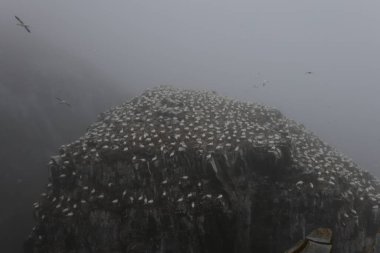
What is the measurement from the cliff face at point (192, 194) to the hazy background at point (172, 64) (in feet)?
21.1

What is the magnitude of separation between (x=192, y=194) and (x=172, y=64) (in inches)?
2265

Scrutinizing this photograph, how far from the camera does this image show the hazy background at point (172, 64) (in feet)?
109

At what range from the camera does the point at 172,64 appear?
3009 inches

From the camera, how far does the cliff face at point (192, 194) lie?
20.6m

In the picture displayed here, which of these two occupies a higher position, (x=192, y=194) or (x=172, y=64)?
(x=192, y=194)

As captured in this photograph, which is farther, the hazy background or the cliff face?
the hazy background

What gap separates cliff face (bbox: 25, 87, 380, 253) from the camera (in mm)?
20625

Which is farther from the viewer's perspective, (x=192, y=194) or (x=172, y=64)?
(x=172, y=64)

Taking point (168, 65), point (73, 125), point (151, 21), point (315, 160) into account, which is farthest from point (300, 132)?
point (151, 21)

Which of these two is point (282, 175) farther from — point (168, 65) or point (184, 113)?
point (168, 65)

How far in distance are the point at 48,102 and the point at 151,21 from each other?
6874cm

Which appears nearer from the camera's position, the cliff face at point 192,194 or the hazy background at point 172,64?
the cliff face at point 192,194

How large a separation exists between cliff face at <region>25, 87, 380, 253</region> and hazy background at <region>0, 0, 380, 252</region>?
6442mm

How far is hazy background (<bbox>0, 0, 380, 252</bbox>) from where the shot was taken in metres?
33.3
